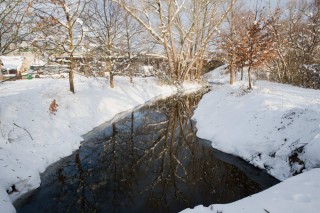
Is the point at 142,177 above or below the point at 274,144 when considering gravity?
below

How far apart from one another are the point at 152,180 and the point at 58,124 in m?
5.66

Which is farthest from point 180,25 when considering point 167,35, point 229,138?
point 229,138

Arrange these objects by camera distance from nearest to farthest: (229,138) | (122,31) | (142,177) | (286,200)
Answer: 1. (286,200)
2. (142,177)
3. (229,138)
4. (122,31)

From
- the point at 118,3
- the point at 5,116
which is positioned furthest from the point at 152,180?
the point at 118,3

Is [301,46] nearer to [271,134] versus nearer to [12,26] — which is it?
[271,134]

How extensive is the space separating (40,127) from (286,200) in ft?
30.1

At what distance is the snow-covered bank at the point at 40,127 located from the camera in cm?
736

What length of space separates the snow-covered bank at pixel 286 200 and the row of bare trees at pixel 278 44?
11696 millimetres

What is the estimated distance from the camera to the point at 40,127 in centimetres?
1019

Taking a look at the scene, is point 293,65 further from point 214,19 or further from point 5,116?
point 5,116

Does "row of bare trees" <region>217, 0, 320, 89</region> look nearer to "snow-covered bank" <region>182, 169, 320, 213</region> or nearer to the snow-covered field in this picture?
the snow-covered field

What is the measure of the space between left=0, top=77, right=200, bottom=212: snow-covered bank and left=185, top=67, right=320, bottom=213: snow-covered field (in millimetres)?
5335

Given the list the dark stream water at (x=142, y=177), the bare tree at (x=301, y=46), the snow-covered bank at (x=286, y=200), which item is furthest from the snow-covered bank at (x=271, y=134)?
the bare tree at (x=301, y=46)

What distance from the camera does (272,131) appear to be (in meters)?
9.02
